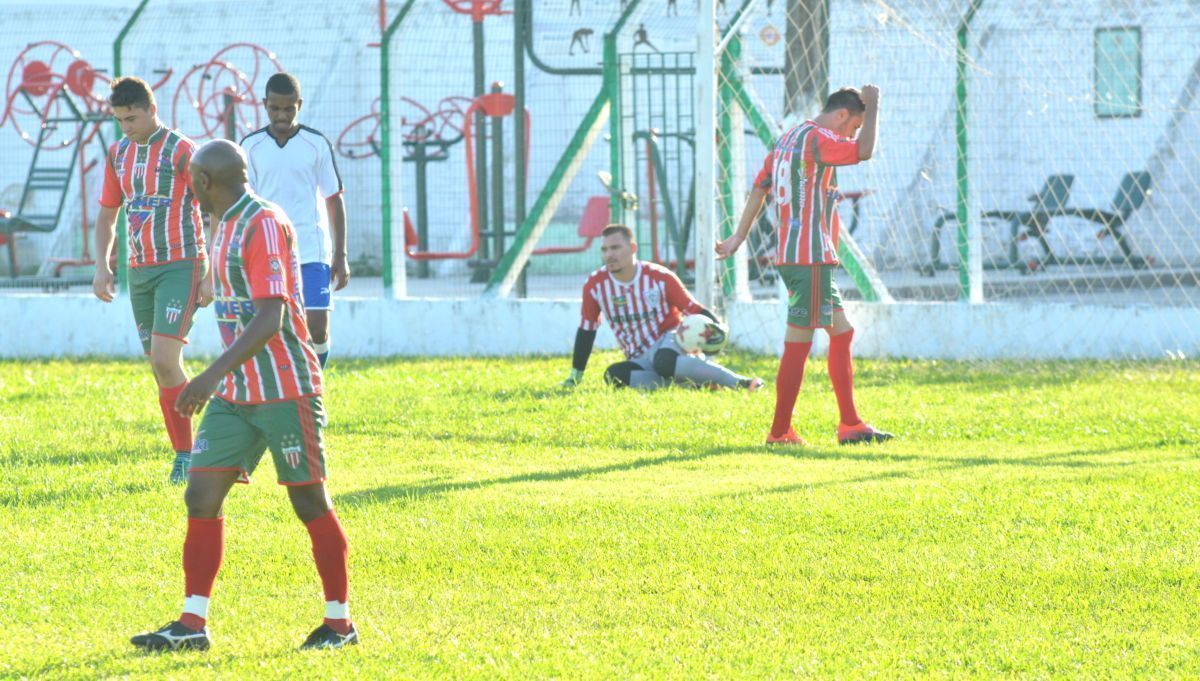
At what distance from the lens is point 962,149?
12578mm

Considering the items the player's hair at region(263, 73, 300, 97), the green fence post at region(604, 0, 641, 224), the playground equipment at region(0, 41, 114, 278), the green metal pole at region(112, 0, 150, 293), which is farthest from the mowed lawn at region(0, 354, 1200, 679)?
the playground equipment at region(0, 41, 114, 278)

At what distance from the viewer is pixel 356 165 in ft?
61.9

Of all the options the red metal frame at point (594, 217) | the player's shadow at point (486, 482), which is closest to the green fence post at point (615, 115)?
the red metal frame at point (594, 217)

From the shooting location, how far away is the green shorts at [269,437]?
4.51 meters

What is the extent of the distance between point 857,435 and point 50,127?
492 inches

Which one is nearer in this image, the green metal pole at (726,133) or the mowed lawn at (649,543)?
the mowed lawn at (649,543)

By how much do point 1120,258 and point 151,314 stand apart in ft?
41.8

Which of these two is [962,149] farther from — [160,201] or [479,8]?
[160,201]

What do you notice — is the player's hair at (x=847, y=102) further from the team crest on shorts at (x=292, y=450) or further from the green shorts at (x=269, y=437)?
the team crest on shorts at (x=292, y=450)

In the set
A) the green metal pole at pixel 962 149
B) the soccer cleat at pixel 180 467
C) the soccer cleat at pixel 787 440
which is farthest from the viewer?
the green metal pole at pixel 962 149

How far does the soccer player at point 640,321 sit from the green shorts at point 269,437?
5.90 meters

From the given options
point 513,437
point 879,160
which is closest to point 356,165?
point 879,160

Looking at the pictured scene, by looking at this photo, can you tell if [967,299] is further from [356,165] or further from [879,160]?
[356,165]

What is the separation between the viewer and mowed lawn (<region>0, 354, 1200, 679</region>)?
4508mm
